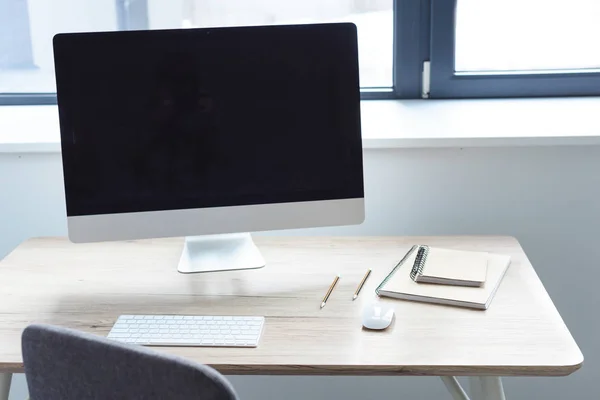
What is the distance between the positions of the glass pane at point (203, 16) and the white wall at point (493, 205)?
398mm

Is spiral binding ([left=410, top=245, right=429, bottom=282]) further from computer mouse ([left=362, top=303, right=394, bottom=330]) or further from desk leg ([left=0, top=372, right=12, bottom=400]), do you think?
desk leg ([left=0, top=372, right=12, bottom=400])

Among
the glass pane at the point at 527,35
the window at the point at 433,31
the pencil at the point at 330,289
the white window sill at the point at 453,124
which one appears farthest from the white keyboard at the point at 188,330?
the glass pane at the point at 527,35

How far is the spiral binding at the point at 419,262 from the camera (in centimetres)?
147

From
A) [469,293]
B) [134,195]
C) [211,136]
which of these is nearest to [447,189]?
[469,293]

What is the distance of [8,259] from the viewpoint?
5.33 feet

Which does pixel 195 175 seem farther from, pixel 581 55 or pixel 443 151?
pixel 581 55

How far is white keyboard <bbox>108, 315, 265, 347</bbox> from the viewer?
1.26 m

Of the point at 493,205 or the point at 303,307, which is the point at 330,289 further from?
the point at 493,205

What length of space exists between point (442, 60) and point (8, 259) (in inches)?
47.7

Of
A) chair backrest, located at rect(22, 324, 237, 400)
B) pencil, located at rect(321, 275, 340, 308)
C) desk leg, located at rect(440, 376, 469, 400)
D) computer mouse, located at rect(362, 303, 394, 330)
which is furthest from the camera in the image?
desk leg, located at rect(440, 376, 469, 400)

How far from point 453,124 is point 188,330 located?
93 centimetres

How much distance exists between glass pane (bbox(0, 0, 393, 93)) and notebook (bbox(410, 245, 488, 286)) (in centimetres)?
75

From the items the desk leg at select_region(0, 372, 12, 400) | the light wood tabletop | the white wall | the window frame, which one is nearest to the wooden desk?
the light wood tabletop

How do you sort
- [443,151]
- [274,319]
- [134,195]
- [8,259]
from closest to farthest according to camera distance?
[274,319], [134,195], [8,259], [443,151]
